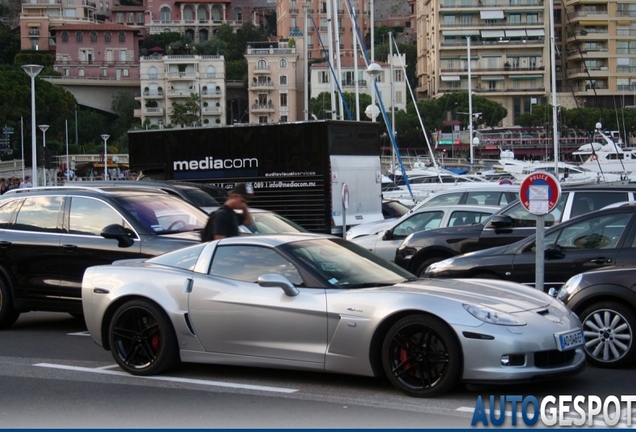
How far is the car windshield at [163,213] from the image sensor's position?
12555mm

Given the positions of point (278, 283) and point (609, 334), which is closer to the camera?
point (278, 283)

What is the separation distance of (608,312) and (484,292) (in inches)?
68.9

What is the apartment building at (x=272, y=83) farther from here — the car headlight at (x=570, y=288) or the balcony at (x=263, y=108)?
the car headlight at (x=570, y=288)

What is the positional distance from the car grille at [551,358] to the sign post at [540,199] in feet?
8.08

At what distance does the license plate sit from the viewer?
26.8 ft

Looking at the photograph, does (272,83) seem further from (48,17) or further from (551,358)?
(551,358)

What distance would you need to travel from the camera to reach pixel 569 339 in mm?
8320

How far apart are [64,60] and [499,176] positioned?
10567cm

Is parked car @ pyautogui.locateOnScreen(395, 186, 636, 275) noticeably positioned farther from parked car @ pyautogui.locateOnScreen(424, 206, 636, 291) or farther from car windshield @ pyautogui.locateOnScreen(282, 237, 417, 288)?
car windshield @ pyautogui.locateOnScreen(282, 237, 417, 288)

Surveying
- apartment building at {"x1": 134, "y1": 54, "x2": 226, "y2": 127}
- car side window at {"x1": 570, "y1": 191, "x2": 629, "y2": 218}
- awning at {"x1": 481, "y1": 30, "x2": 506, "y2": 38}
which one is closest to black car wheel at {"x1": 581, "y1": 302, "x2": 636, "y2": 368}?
car side window at {"x1": 570, "y1": 191, "x2": 629, "y2": 218}

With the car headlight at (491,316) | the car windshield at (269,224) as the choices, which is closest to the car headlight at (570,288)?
the car headlight at (491,316)

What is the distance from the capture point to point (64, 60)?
5743 inches

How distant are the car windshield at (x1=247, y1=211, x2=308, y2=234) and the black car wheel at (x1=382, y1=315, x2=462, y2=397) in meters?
7.31

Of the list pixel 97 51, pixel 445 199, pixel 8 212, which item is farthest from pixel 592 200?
pixel 97 51
